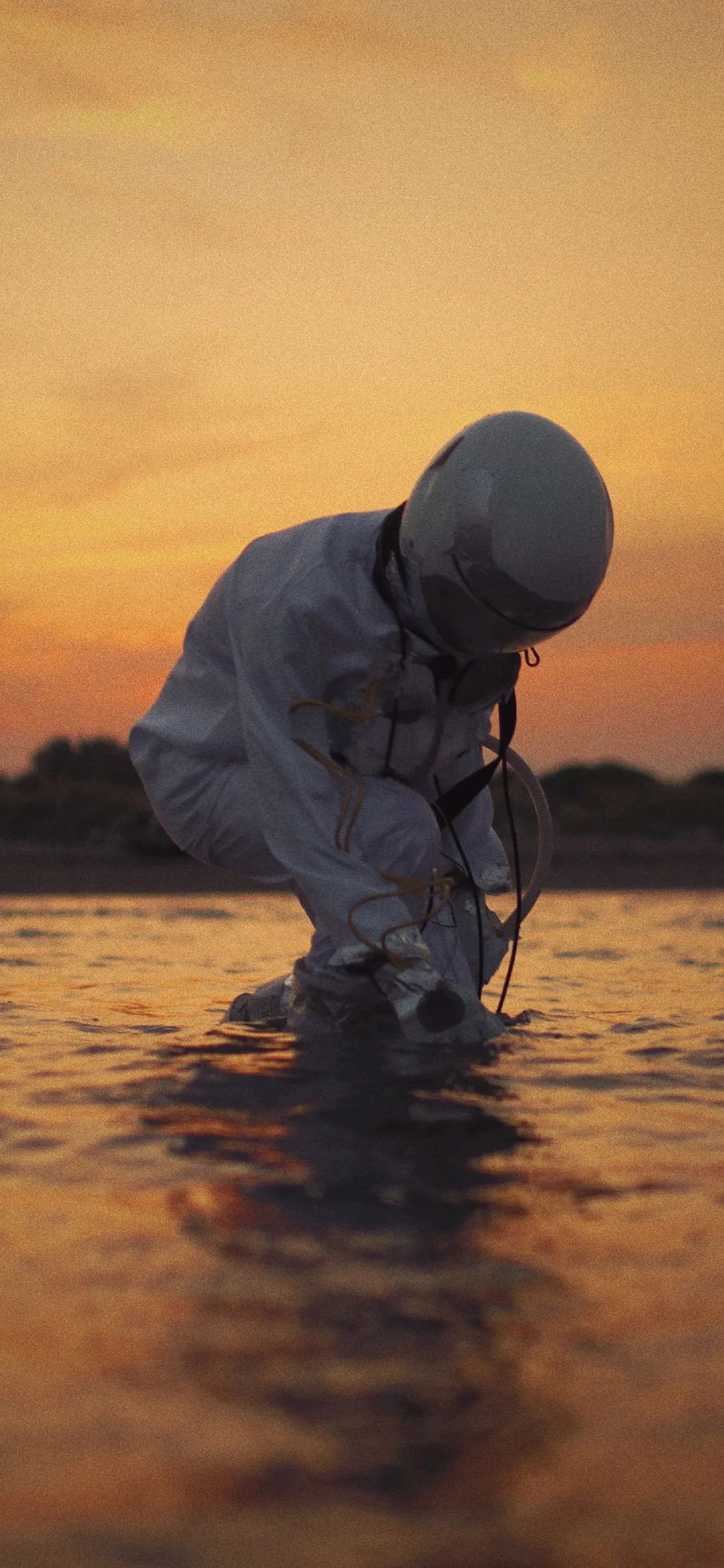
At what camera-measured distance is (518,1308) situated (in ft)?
4.62

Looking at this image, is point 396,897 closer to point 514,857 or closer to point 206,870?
point 514,857

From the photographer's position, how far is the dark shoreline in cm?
1058

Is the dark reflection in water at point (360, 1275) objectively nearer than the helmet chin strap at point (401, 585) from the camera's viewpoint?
Yes

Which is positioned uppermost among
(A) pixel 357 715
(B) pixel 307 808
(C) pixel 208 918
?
(A) pixel 357 715

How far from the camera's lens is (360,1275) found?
1.49 meters

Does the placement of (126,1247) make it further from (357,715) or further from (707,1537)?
(357,715)

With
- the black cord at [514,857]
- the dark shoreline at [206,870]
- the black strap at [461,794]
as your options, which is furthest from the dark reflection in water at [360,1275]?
the dark shoreline at [206,870]

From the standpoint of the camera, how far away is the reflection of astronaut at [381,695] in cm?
282

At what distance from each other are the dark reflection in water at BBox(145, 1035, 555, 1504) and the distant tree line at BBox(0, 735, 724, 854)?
31.8 feet

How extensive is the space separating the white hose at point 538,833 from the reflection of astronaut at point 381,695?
135 millimetres

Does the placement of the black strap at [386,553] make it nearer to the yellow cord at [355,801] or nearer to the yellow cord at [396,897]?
the yellow cord at [355,801]

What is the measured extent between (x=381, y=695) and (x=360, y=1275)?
189 cm

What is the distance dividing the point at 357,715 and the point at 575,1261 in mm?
1699

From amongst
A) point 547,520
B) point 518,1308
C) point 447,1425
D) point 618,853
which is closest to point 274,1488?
point 447,1425
